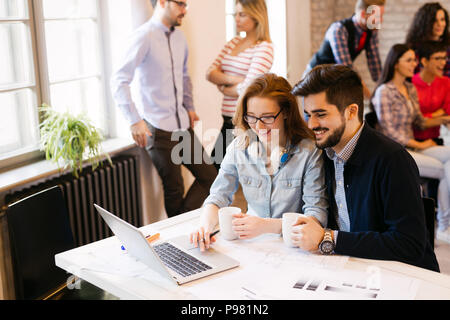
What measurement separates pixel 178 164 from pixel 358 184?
6.10ft

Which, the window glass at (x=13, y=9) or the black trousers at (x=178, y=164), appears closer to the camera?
the window glass at (x=13, y=9)

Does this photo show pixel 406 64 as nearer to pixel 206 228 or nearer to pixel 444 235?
pixel 444 235

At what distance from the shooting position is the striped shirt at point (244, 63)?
356 cm

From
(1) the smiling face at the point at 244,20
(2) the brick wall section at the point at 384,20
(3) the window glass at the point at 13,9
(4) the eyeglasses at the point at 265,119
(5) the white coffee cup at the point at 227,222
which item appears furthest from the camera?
(2) the brick wall section at the point at 384,20

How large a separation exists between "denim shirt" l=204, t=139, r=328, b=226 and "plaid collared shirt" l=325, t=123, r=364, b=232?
5 cm

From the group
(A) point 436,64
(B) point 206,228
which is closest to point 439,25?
(A) point 436,64

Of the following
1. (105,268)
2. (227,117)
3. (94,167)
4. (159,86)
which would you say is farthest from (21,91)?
(105,268)

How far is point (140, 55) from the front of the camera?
3283mm

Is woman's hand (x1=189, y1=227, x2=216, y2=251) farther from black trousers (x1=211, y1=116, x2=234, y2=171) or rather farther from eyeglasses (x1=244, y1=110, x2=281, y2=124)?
black trousers (x1=211, y1=116, x2=234, y2=171)

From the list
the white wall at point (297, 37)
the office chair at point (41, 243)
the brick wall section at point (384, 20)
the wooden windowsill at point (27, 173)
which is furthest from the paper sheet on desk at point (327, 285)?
the brick wall section at point (384, 20)

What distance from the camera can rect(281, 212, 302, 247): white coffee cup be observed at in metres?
1.81

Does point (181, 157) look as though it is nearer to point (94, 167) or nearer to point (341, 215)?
point (94, 167)

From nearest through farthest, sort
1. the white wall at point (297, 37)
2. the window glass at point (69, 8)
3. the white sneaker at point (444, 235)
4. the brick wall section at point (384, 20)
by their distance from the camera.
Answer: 1. the window glass at point (69, 8)
2. the white sneaker at point (444, 235)
3. the white wall at point (297, 37)
4. the brick wall section at point (384, 20)

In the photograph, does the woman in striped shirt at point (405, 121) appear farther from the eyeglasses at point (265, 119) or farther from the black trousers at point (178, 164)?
the eyeglasses at point (265, 119)
